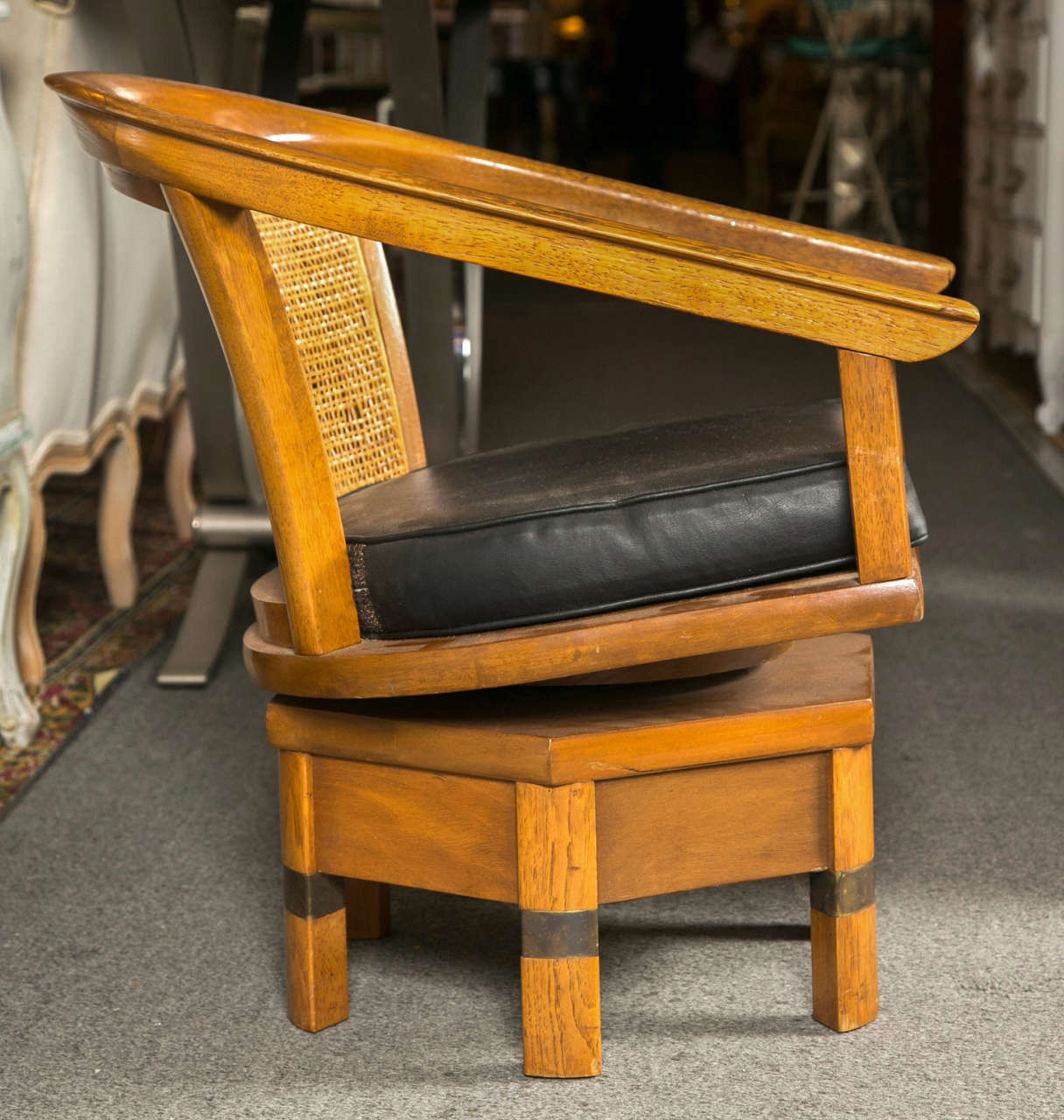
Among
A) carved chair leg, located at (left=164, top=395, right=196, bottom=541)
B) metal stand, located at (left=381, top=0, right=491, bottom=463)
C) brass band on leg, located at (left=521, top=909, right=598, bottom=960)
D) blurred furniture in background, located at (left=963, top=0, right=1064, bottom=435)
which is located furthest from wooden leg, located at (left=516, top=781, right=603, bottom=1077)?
blurred furniture in background, located at (left=963, top=0, right=1064, bottom=435)

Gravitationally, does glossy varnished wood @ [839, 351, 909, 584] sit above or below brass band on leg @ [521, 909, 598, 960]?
above

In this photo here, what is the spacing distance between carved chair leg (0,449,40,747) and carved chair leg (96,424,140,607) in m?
0.50

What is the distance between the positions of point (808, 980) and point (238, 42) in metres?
1.44

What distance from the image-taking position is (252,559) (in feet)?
8.17

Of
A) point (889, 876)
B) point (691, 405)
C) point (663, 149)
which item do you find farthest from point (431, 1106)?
point (663, 149)

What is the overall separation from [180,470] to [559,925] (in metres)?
1.82

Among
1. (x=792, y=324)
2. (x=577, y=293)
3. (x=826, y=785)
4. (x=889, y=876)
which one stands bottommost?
(x=577, y=293)

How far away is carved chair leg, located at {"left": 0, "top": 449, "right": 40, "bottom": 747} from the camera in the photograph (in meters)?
1.80

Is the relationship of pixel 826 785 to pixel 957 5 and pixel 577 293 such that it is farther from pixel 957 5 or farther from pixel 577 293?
pixel 577 293

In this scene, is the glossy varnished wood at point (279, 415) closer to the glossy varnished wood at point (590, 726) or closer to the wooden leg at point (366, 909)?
the glossy varnished wood at point (590, 726)

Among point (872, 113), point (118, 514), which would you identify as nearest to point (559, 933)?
point (118, 514)

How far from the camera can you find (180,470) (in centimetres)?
271

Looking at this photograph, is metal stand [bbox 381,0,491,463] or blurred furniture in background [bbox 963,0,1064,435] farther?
blurred furniture in background [bbox 963,0,1064,435]

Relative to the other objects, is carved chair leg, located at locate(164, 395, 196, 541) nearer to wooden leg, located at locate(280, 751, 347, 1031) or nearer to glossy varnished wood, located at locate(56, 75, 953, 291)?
wooden leg, located at locate(280, 751, 347, 1031)
